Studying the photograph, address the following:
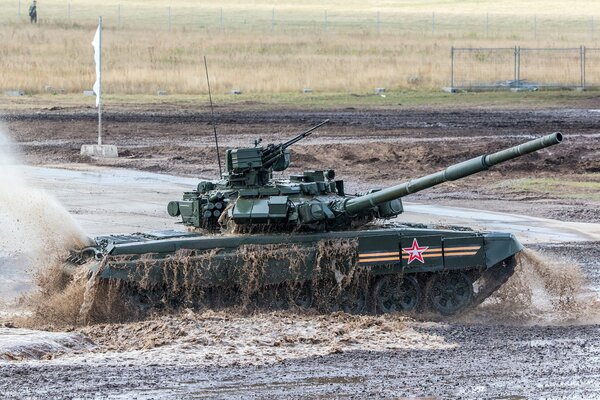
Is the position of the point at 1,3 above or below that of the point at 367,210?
above

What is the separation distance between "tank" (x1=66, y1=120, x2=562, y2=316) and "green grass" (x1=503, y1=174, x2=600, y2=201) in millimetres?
10453

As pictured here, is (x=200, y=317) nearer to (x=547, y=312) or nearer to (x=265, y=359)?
(x=265, y=359)

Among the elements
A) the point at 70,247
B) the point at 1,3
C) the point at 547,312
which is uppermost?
the point at 1,3

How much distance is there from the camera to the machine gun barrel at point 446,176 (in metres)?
14.1

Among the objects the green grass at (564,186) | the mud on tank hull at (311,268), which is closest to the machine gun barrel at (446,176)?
the mud on tank hull at (311,268)

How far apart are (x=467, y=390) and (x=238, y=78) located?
3821 centimetres

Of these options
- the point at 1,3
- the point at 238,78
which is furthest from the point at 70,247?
the point at 1,3

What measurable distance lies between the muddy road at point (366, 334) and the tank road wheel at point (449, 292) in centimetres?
20

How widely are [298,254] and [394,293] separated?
4.39ft

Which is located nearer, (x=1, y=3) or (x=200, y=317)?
(x=200, y=317)

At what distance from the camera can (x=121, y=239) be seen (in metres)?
15.6

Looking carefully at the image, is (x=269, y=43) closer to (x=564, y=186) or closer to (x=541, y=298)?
(x=564, y=186)

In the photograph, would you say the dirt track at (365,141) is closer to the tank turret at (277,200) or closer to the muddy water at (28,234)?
the muddy water at (28,234)

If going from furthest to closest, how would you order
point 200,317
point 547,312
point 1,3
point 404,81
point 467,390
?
point 1,3 → point 404,81 → point 547,312 → point 200,317 → point 467,390
